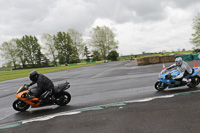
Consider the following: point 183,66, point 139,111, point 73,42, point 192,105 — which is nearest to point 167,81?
point 183,66

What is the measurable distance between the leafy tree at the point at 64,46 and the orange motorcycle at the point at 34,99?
70.6 m

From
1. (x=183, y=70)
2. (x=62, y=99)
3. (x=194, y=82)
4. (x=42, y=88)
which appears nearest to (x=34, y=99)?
(x=42, y=88)

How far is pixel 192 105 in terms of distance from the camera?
4930 mm

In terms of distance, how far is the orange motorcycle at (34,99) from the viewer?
18.6ft

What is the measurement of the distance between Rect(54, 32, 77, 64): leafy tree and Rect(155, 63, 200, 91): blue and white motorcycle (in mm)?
70417

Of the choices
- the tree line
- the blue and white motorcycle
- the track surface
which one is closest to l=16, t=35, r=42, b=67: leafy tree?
the tree line

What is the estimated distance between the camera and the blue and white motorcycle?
22.7 feet

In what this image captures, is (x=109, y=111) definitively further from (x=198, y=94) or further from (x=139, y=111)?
(x=198, y=94)

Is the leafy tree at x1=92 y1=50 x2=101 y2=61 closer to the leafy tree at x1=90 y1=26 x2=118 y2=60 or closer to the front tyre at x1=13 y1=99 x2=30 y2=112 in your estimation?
the leafy tree at x1=90 y1=26 x2=118 y2=60

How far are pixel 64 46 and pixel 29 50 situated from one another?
1710 centimetres

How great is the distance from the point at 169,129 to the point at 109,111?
81.1 inches

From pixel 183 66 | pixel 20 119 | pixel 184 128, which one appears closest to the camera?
pixel 184 128

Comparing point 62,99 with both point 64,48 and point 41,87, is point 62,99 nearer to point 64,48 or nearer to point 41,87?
point 41,87

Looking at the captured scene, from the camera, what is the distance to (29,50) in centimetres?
7425
